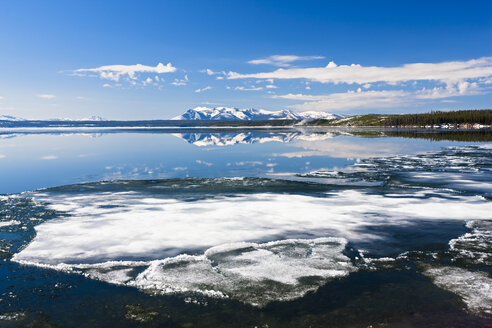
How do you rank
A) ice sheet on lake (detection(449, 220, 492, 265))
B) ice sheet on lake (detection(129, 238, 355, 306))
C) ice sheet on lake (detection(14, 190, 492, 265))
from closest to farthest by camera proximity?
ice sheet on lake (detection(129, 238, 355, 306)) → ice sheet on lake (detection(449, 220, 492, 265)) → ice sheet on lake (detection(14, 190, 492, 265))

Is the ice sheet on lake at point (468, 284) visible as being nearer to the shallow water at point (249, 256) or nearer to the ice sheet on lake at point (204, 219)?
the shallow water at point (249, 256)

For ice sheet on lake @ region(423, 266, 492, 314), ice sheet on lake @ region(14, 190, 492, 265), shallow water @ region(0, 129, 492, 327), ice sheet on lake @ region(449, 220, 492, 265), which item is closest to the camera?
shallow water @ region(0, 129, 492, 327)

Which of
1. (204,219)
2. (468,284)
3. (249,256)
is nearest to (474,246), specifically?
(468,284)

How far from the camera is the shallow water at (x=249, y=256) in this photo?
8.18 metres

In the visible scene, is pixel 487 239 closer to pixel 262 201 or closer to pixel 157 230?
pixel 262 201

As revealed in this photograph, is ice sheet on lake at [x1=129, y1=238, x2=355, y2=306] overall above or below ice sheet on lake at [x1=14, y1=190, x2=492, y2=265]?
below

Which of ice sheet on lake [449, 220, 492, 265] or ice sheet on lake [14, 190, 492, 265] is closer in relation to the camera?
ice sheet on lake [449, 220, 492, 265]

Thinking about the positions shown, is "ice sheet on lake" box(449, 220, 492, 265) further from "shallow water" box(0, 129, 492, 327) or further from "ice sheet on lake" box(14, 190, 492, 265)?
"ice sheet on lake" box(14, 190, 492, 265)

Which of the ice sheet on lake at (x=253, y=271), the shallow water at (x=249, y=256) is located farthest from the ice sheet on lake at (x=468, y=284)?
the ice sheet on lake at (x=253, y=271)

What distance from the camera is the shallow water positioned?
818cm

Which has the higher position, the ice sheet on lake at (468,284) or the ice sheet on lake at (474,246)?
the ice sheet on lake at (474,246)

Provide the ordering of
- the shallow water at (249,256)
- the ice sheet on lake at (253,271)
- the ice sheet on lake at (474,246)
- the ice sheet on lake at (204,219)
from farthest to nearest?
1. the ice sheet on lake at (204,219)
2. the ice sheet on lake at (474,246)
3. the ice sheet on lake at (253,271)
4. the shallow water at (249,256)

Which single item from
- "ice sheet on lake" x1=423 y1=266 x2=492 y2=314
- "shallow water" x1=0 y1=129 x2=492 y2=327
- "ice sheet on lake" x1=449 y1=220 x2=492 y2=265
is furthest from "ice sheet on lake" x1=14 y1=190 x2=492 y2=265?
"ice sheet on lake" x1=423 y1=266 x2=492 y2=314

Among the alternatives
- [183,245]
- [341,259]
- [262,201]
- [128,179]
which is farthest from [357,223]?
[128,179]
